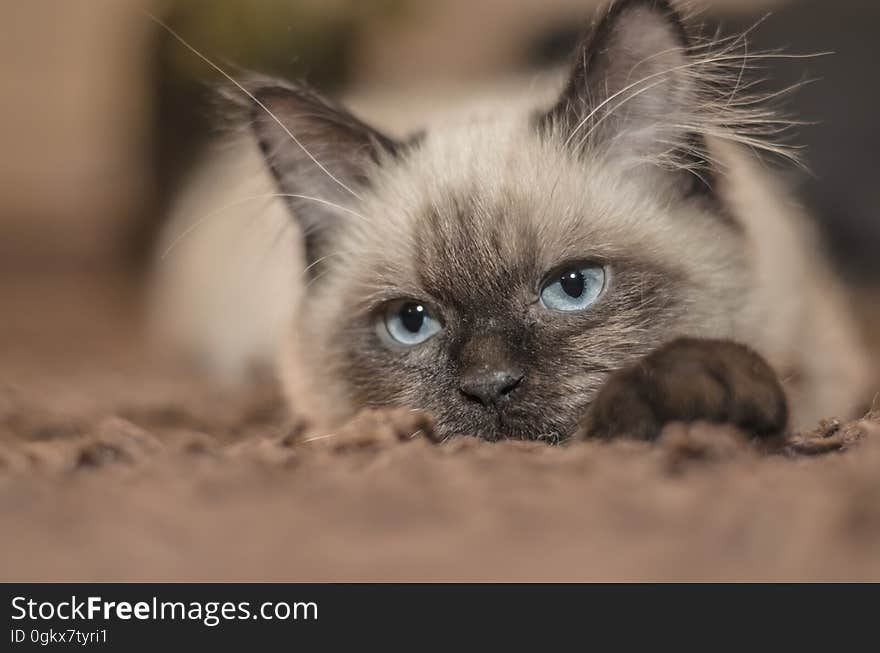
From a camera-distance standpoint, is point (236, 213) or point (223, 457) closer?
point (223, 457)

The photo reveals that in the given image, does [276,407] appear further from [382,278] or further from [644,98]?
[644,98]

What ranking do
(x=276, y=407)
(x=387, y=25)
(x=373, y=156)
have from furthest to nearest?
(x=387, y=25) → (x=276, y=407) → (x=373, y=156)

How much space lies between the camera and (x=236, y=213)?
7.96 ft

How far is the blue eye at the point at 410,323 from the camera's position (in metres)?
1.35

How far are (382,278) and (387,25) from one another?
194 cm

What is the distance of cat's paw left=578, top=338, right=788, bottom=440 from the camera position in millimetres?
962

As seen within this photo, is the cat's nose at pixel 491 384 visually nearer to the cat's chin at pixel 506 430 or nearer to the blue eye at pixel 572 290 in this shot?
the cat's chin at pixel 506 430

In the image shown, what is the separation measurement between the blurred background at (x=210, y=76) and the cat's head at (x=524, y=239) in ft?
0.72

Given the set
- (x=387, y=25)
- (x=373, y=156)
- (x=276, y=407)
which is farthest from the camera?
(x=387, y=25)

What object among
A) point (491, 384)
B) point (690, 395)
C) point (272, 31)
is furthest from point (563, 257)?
point (272, 31)

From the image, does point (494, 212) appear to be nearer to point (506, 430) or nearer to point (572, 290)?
point (572, 290)

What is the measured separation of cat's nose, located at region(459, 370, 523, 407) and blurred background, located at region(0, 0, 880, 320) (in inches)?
28.1

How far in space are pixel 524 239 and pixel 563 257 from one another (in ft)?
0.21
